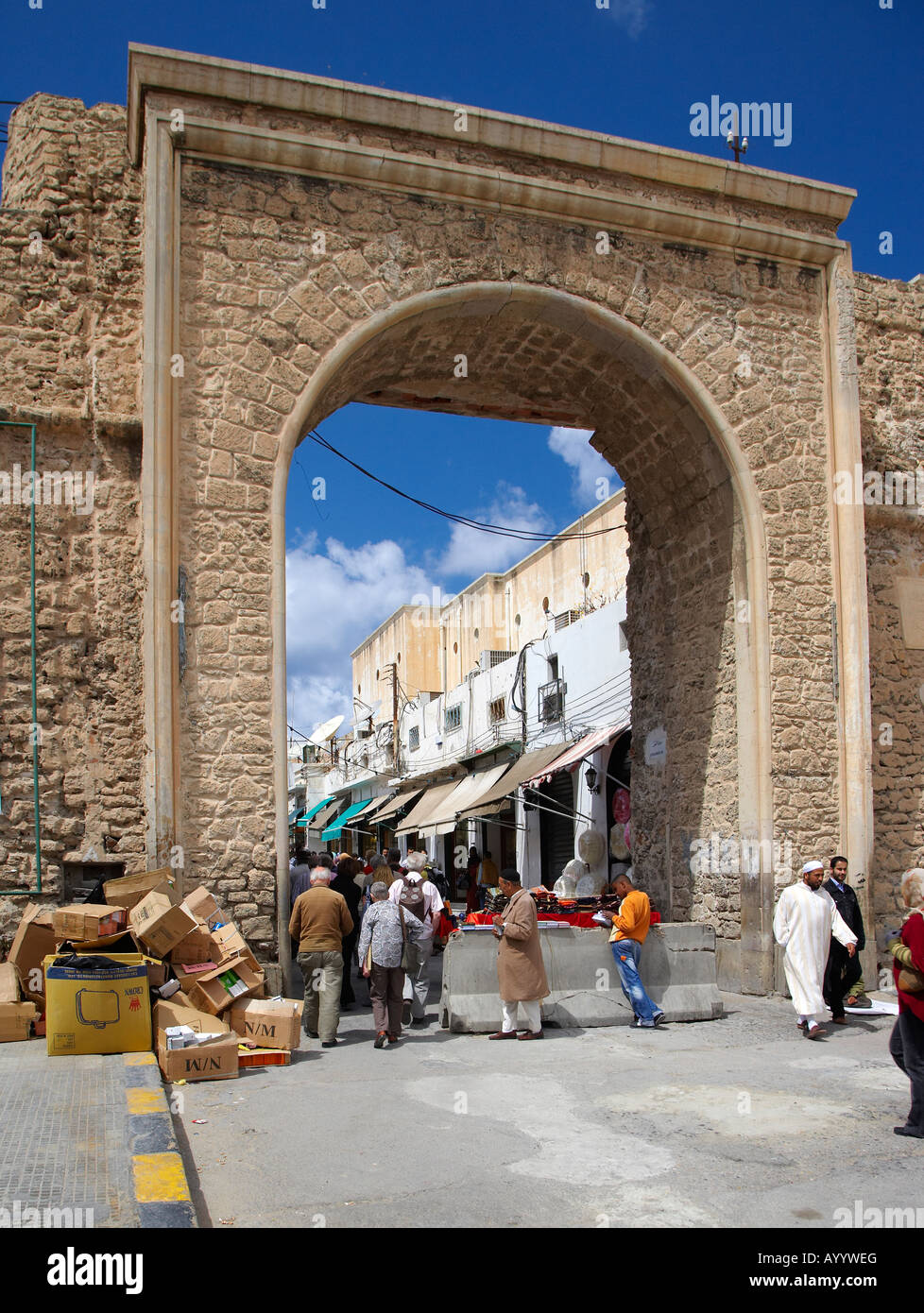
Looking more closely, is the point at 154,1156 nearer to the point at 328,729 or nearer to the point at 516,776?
the point at 516,776

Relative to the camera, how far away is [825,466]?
39.9ft

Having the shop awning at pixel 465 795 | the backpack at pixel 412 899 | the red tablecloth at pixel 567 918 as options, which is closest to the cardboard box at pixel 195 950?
the backpack at pixel 412 899

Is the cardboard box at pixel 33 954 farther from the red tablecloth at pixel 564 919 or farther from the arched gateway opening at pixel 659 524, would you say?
the red tablecloth at pixel 564 919

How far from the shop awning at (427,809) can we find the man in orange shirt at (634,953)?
14.3 metres

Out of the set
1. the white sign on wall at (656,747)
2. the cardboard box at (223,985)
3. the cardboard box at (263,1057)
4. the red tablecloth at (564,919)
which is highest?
the white sign on wall at (656,747)

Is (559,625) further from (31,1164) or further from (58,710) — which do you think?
(31,1164)

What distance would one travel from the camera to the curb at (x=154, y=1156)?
4273 mm

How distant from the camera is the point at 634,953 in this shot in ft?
32.1

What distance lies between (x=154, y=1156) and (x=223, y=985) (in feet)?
10.9

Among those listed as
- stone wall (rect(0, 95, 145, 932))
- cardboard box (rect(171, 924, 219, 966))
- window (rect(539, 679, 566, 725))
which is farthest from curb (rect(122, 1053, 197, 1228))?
window (rect(539, 679, 566, 725))

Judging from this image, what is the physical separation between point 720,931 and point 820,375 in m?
6.15

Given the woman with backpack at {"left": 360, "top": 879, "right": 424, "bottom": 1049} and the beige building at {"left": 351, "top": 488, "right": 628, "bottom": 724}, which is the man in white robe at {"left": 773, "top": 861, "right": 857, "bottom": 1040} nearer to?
the woman with backpack at {"left": 360, "top": 879, "right": 424, "bottom": 1049}

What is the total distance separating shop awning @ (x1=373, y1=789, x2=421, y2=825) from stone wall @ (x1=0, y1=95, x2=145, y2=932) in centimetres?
2035

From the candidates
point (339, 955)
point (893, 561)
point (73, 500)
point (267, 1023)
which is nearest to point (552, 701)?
point (893, 561)
